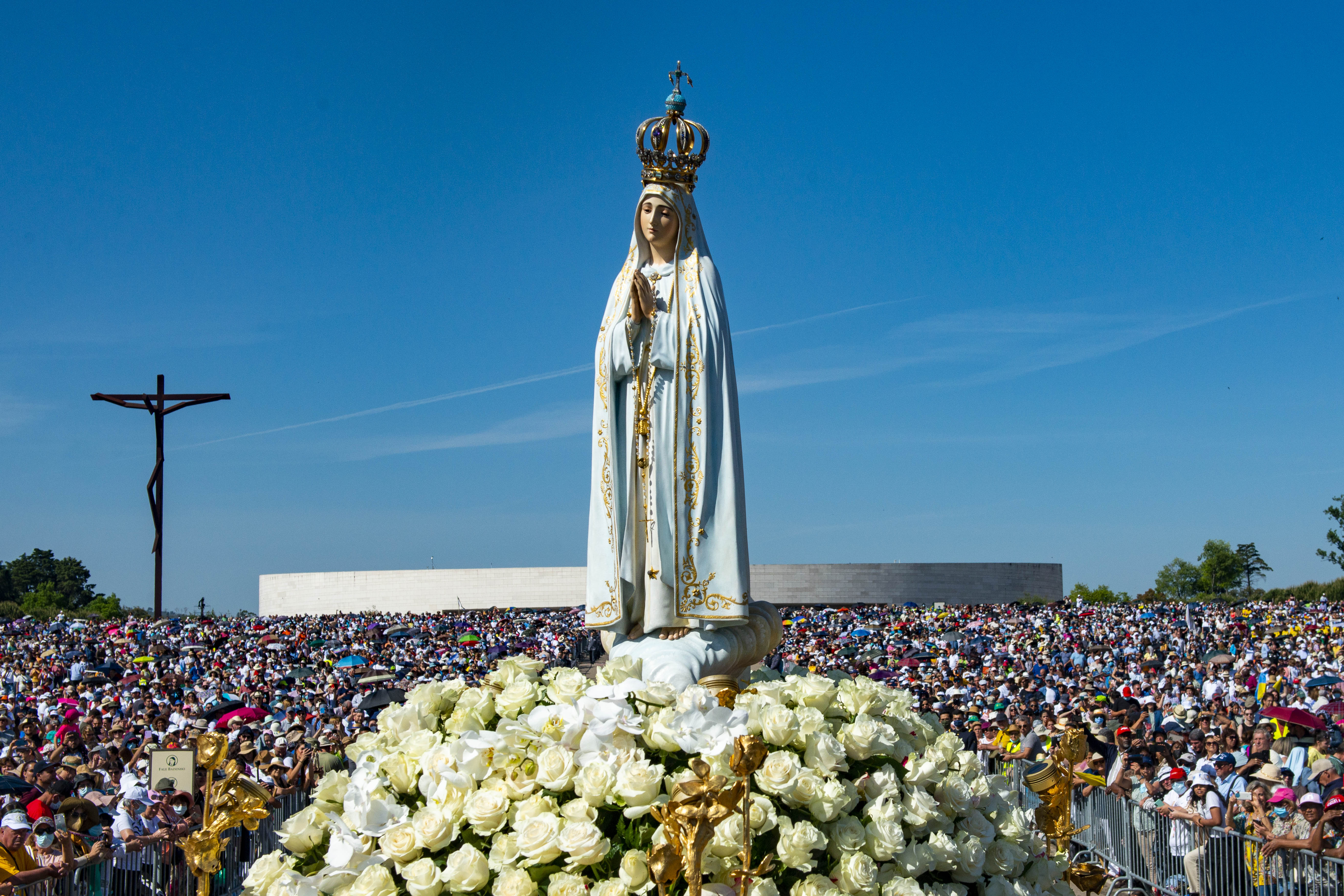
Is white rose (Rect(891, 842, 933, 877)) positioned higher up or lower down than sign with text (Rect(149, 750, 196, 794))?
higher up

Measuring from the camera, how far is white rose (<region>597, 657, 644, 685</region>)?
2.97 meters

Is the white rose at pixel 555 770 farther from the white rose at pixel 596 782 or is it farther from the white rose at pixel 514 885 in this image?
the white rose at pixel 514 885

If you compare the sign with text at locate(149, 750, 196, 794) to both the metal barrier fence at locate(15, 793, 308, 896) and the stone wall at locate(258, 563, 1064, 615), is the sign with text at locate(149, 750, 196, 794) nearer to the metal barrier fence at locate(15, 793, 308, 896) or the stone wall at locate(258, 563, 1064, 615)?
the metal barrier fence at locate(15, 793, 308, 896)

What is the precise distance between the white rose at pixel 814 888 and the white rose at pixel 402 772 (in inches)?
34.5

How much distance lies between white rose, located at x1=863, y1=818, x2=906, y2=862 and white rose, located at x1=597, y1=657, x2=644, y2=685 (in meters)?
0.67

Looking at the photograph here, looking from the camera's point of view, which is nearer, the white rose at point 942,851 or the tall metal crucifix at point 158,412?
the white rose at point 942,851

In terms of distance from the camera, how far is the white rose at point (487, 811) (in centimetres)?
252

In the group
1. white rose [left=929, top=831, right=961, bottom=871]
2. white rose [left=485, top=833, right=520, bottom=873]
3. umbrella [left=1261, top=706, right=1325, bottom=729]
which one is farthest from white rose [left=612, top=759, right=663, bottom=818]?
umbrella [left=1261, top=706, right=1325, bottom=729]

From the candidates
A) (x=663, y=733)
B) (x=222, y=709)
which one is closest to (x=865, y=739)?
(x=663, y=733)

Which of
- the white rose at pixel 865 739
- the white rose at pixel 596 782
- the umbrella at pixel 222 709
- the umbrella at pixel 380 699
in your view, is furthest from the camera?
the umbrella at pixel 222 709

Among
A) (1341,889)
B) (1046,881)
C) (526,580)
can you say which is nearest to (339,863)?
(1046,881)

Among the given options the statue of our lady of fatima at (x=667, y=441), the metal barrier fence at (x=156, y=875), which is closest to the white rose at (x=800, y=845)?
the statue of our lady of fatima at (x=667, y=441)

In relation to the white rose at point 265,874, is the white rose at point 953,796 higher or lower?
higher

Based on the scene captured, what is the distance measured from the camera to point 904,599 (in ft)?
198
